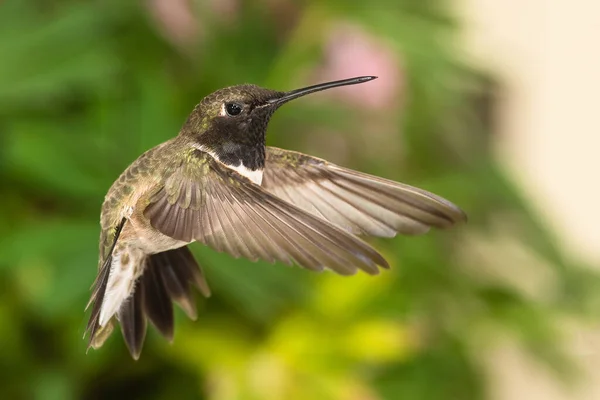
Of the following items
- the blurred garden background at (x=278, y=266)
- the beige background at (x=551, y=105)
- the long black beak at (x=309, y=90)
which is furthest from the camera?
the beige background at (x=551, y=105)

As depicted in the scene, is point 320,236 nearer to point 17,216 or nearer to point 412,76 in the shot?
point 17,216

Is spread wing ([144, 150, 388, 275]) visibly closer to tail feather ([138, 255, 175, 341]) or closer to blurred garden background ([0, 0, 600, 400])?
tail feather ([138, 255, 175, 341])

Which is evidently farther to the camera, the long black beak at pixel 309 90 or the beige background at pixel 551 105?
the beige background at pixel 551 105

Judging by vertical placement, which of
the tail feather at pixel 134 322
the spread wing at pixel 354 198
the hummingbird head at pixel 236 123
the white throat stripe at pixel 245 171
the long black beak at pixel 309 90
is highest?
the long black beak at pixel 309 90

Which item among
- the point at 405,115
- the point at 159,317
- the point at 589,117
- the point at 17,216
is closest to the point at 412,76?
the point at 405,115

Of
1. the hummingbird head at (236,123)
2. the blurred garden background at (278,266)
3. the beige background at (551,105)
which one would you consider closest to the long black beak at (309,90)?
the hummingbird head at (236,123)

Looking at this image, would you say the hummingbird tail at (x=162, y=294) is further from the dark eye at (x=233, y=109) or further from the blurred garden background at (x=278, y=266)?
the blurred garden background at (x=278, y=266)

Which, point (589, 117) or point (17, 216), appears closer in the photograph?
point (17, 216)
